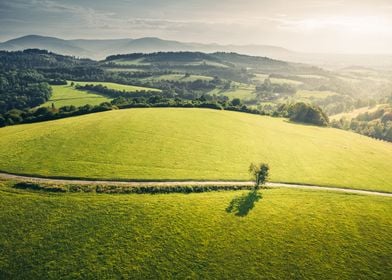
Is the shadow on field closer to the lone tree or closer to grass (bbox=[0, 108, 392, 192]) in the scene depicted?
the lone tree

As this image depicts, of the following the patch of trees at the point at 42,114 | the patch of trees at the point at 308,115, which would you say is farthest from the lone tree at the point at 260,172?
the patch of trees at the point at 308,115

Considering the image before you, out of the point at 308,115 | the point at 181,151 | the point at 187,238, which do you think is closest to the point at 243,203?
the point at 187,238

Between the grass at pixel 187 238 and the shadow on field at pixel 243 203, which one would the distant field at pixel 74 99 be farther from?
the shadow on field at pixel 243 203

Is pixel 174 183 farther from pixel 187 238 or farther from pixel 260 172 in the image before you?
pixel 260 172

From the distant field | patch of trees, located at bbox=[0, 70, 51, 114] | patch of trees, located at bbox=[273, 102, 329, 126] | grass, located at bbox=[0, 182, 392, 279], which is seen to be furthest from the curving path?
patch of trees, located at bbox=[0, 70, 51, 114]

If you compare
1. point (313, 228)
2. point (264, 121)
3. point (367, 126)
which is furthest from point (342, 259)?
point (367, 126)

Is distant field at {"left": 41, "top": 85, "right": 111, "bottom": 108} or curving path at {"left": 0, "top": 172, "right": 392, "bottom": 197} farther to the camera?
distant field at {"left": 41, "top": 85, "right": 111, "bottom": 108}
